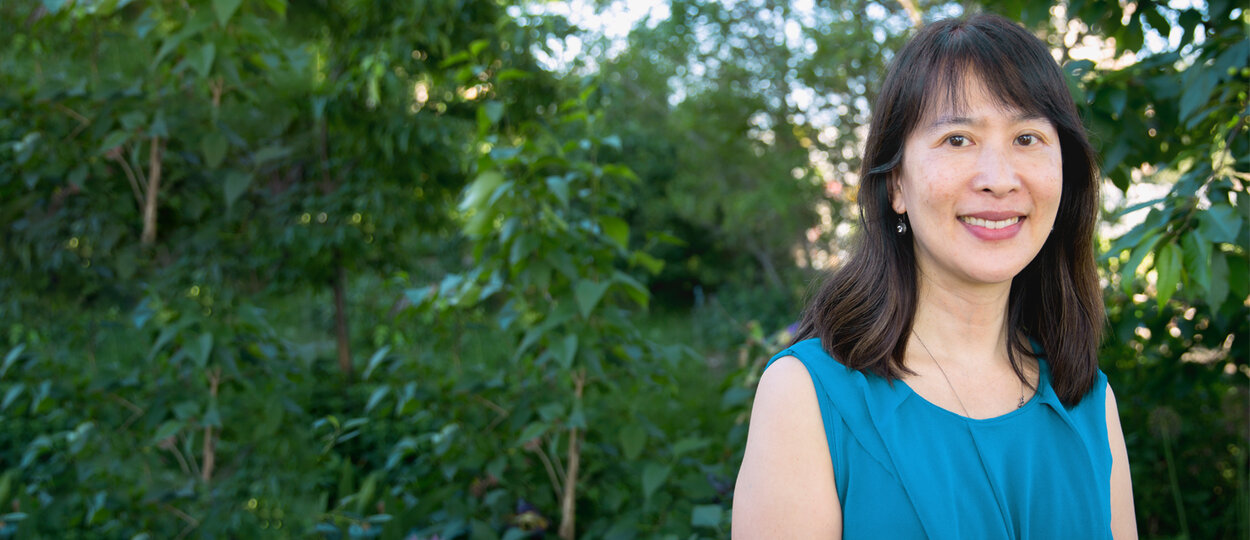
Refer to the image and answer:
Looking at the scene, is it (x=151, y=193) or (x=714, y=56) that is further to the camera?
(x=714, y=56)

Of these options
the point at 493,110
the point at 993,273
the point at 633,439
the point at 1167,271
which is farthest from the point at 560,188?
the point at 1167,271

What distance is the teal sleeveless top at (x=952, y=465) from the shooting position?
1.13m

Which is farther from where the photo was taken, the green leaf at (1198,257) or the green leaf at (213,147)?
A: the green leaf at (213,147)

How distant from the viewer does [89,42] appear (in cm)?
269

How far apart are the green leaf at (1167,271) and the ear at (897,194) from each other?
0.53m

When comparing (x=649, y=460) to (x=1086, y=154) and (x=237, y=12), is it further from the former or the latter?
(x=237, y=12)

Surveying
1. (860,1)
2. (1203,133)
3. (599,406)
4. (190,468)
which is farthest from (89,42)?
(860,1)

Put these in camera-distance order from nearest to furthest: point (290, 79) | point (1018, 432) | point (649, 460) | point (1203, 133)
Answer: point (1018, 432) → point (1203, 133) → point (649, 460) → point (290, 79)

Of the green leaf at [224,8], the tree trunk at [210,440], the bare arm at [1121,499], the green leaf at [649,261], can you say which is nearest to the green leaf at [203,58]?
the green leaf at [224,8]

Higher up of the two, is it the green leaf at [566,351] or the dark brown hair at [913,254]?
the dark brown hair at [913,254]

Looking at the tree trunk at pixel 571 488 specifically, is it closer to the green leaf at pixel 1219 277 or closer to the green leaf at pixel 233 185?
the green leaf at pixel 233 185

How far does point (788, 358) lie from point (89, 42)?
2.60 metres

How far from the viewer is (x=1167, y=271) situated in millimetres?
1459

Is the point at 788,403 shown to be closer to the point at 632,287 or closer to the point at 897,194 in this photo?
the point at 897,194
